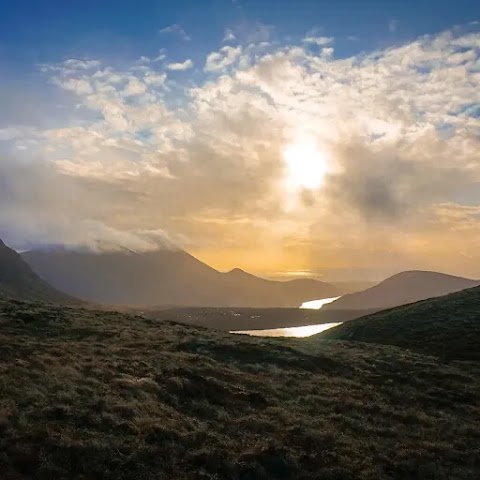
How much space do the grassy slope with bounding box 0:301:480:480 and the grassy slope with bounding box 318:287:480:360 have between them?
27.4 ft

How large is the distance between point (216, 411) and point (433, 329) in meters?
36.0

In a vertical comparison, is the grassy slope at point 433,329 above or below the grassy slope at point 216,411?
above

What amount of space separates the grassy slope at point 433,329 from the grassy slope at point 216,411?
8.36 m

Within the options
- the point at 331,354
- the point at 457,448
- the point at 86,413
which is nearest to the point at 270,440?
the point at 86,413

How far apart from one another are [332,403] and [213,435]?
29.3 ft

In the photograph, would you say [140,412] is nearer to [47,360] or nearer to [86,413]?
[86,413]

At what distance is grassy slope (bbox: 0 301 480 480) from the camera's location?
13664 millimetres

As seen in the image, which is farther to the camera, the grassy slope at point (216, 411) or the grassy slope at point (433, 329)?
the grassy slope at point (433, 329)

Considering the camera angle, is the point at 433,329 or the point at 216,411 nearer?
the point at 216,411

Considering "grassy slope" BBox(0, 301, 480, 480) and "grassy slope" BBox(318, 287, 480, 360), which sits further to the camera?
"grassy slope" BBox(318, 287, 480, 360)

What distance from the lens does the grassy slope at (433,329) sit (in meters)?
41.5

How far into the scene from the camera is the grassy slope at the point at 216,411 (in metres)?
13.7

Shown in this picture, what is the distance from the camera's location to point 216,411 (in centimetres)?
1891

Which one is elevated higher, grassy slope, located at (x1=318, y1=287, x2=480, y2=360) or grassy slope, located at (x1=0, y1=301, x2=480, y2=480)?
grassy slope, located at (x1=318, y1=287, x2=480, y2=360)
